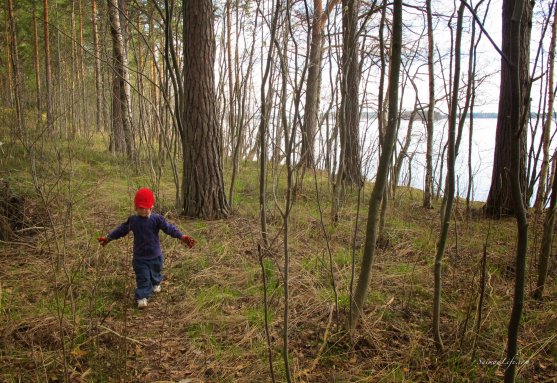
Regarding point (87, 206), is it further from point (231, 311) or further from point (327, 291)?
point (327, 291)

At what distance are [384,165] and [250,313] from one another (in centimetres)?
142

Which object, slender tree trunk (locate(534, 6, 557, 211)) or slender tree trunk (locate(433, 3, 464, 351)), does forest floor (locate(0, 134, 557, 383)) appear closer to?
slender tree trunk (locate(433, 3, 464, 351))

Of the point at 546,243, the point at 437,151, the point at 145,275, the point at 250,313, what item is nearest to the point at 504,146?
the point at 437,151

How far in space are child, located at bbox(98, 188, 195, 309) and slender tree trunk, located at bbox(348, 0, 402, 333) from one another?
4.46 ft

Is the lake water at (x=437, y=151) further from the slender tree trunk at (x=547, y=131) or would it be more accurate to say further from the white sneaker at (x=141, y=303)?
the white sneaker at (x=141, y=303)

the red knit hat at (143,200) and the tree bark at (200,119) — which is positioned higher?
the tree bark at (200,119)

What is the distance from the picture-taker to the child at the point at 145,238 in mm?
2709

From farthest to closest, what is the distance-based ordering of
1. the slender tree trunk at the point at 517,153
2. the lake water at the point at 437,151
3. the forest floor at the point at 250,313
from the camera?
1. the lake water at the point at 437,151
2. the forest floor at the point at 250,313
3. the slender tree trunk at the point at 517,153

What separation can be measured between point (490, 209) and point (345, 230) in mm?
2530

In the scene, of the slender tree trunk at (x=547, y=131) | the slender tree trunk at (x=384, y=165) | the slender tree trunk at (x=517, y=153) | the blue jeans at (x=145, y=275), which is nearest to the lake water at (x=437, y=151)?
the slender tree trunk at (x=547, y=131)

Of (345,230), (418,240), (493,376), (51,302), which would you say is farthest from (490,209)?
(51,302)

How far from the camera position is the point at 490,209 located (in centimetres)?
505

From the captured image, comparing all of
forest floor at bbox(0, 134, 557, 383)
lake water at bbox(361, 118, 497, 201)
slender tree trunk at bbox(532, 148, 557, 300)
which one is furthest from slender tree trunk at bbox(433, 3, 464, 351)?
lake water at bbox(361, 118, 497, 201)

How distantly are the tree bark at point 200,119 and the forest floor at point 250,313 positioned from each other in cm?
46
